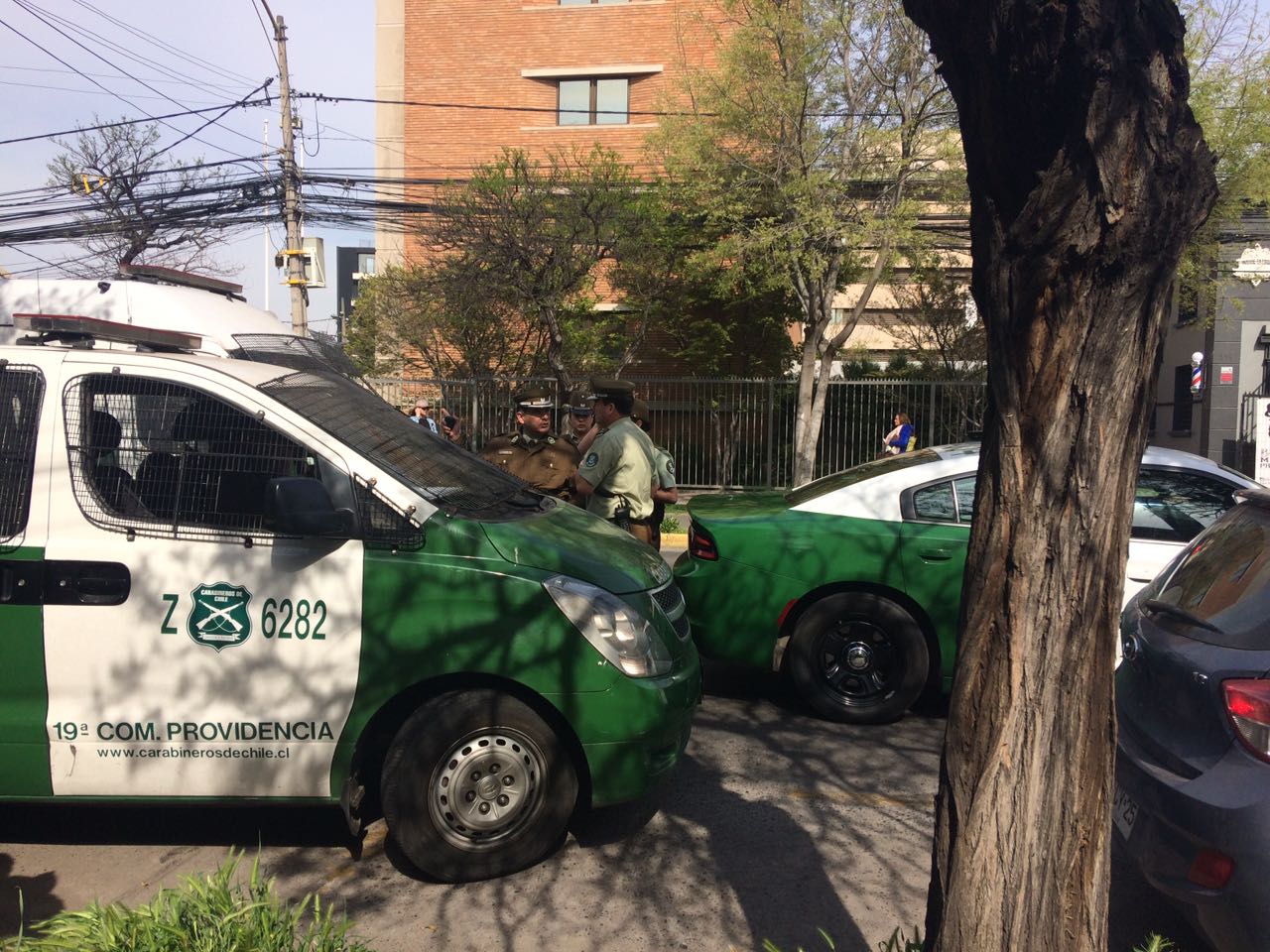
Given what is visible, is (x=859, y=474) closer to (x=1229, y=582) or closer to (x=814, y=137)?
(x=1229, y=582)

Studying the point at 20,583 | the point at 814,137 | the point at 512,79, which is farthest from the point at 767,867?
the point at 512,79

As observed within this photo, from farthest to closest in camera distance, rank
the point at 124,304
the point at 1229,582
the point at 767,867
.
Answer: the point at 124,304 < the point at 767,867 < the point at 1229,582

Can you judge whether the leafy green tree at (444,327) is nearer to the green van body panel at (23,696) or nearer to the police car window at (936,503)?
the police car window at (936,503)

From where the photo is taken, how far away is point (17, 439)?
401 cm

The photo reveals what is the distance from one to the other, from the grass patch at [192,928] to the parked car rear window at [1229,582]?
2.89 metres

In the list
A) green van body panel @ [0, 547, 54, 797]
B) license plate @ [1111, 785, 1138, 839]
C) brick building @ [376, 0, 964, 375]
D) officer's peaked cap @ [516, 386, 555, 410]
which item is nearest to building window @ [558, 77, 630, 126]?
brick building @ [376, 0, 964, 375]

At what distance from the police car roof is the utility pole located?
46.6 ft

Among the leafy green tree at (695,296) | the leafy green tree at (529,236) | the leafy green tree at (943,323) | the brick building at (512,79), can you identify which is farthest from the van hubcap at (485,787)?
the brick building at (512,79)

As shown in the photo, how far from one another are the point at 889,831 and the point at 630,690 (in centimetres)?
145

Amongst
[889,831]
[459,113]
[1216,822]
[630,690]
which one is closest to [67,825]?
[630,690]

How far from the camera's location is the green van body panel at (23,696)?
389 cm

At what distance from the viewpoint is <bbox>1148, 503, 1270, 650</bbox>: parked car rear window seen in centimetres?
339

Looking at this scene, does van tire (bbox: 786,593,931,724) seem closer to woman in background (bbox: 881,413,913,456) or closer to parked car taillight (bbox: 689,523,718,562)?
parked car taillight (bbox: 689,523,718,562)

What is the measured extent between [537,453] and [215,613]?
12.6 feet
